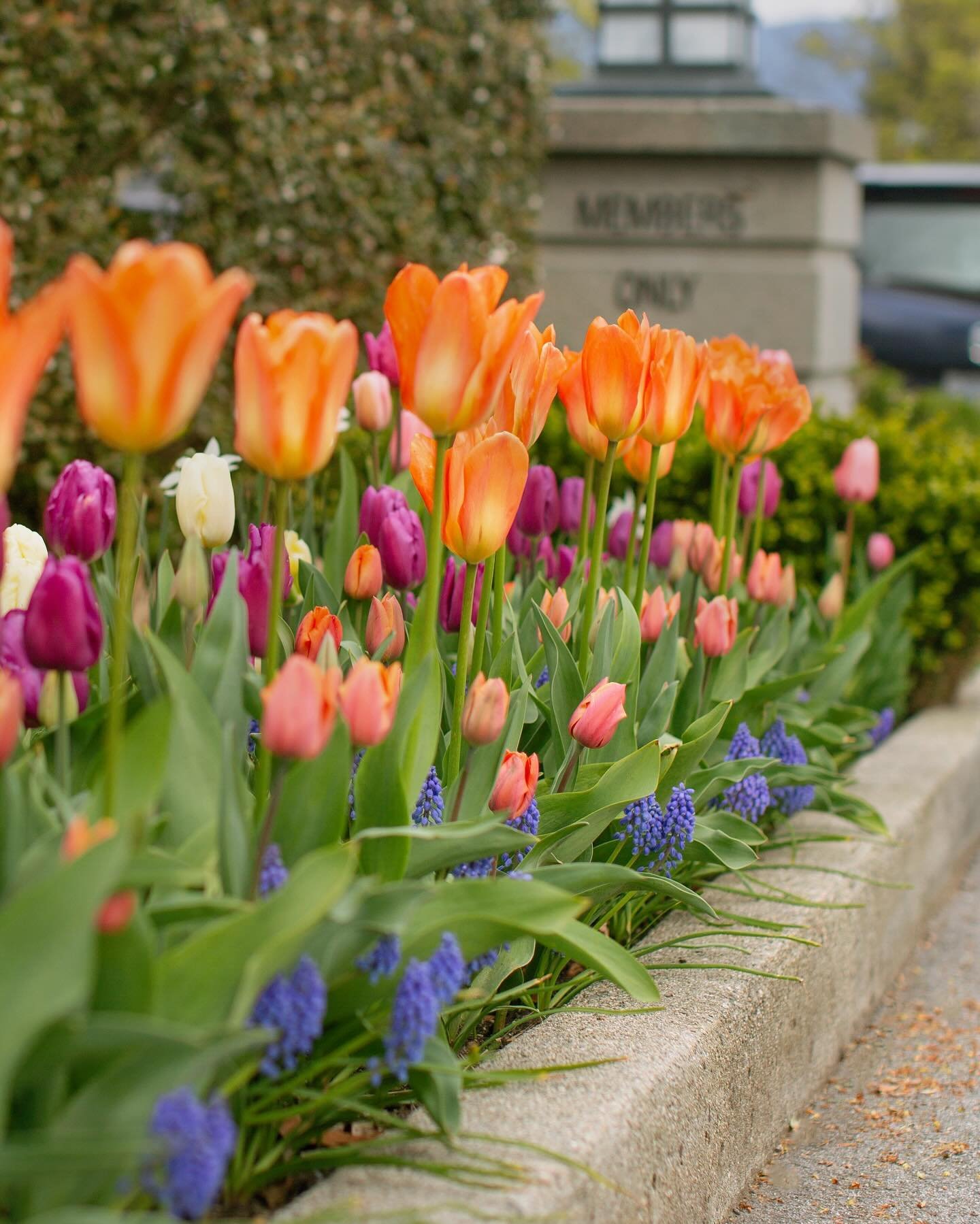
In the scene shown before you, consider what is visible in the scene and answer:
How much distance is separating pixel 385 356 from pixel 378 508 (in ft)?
2.33

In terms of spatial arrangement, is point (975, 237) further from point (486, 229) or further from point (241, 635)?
point (241, 635)

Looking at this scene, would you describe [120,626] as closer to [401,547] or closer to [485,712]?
[485,712]

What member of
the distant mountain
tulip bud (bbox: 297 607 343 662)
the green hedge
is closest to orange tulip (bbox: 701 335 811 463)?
tulip bud (bbox: 297 607 343 662)

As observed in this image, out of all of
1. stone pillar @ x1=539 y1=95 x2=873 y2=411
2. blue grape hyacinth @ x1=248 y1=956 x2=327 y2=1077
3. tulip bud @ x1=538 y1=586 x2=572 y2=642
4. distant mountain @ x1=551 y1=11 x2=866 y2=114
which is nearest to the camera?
blue grape hyacinth @ x1=248 y1=956 x2=327 y2=1077

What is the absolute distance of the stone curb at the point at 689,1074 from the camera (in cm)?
157

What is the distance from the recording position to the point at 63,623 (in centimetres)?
154

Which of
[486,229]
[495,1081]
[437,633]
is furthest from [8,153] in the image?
[495,1081]

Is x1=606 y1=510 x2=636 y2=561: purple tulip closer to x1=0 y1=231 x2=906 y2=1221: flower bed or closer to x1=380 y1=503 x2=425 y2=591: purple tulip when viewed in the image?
x1=0 y1=231 x2=906 y2=1221: flower bed

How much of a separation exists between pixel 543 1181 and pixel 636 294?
22.6ft

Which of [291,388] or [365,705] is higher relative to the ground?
[291,388]

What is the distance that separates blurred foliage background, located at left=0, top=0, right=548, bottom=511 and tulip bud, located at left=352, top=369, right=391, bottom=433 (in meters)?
2.79

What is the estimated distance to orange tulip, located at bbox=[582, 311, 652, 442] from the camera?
6.72 ft

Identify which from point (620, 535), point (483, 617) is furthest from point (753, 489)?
point (483, 617)

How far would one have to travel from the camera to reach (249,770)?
2027 mm
